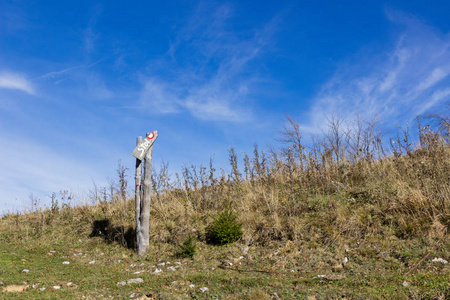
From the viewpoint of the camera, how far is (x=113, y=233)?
388 inches

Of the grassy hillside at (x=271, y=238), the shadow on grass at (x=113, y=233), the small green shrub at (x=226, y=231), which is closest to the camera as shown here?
the grassy hillside at (x=271, y=238)

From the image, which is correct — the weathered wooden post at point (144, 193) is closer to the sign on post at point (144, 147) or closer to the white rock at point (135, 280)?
the sign on post at point (144, 147)

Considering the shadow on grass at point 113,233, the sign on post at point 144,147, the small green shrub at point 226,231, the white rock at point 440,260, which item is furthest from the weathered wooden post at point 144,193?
the white rock at point 440,260

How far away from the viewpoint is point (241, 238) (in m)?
8.15

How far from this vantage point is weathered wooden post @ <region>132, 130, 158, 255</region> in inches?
333

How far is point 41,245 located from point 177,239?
178 inches

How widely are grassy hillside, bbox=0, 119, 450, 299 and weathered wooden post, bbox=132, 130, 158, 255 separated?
1.39ft

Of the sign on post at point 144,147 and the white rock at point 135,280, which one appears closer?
the white rock at point 135,280

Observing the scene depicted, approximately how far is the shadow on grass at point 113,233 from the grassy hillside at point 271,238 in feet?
0.15

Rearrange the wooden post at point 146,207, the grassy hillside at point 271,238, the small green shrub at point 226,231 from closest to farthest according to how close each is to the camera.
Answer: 1. the grassy hillside at point 271,238
2. the small green shrub at point 226,231
3. the wooden post at point 146,207

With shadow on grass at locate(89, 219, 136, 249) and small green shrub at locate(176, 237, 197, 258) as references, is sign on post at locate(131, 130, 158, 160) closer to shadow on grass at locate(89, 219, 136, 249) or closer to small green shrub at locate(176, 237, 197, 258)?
shadow on grass at locate(89, 219, 136, 249)

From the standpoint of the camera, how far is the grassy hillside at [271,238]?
5242 millimetres

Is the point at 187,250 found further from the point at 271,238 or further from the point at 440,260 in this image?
the point at 440,260

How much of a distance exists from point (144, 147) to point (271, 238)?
14.3 ft
